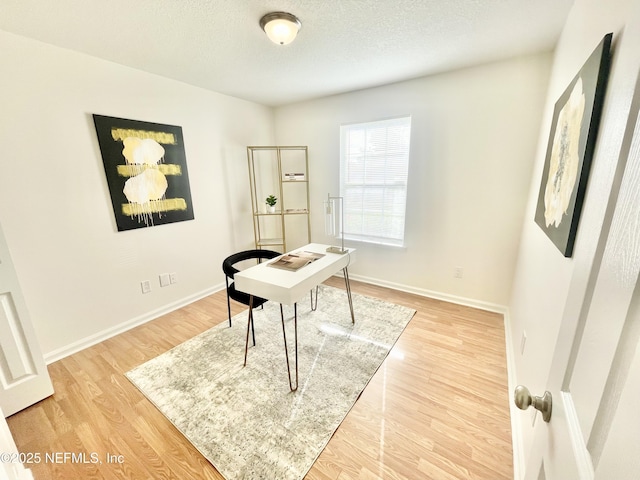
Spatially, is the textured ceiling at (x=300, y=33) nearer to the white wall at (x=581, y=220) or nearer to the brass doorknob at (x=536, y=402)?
the white wall at (x=581, y=220)

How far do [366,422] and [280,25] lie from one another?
8.31 feet

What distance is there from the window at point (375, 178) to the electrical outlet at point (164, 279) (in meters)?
2.25

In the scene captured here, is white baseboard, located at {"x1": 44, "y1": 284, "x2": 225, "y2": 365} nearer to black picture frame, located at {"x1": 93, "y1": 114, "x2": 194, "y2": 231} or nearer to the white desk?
black picture frame, located at {"x1": 93, "y1": 114, "x2": 194, "y2": 231}

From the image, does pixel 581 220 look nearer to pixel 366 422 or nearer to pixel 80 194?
pixel 366 422

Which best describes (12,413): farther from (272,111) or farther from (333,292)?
(272,111)

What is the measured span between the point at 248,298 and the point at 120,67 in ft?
7.68

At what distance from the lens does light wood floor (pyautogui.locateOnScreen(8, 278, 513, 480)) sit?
1.30m

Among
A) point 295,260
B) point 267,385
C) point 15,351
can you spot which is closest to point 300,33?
point 295,260

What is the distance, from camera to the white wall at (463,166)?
2.31 m

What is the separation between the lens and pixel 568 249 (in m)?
0.94

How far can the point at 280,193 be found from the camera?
138 inches

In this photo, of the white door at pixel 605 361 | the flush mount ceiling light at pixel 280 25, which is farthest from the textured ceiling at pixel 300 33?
the white door at pixel 605 361

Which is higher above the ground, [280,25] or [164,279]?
[280,25]

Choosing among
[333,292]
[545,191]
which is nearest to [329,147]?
[333,292]
